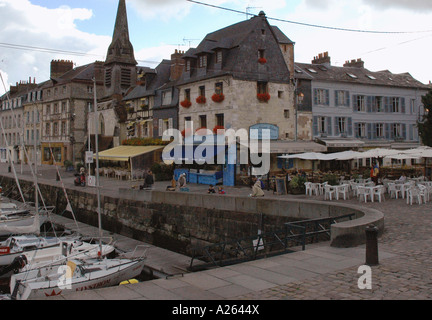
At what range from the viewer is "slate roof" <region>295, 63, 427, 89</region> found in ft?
101

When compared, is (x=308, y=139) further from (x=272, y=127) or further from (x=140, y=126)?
(x=140, y=126)

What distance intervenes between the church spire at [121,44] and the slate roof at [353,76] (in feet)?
59.5

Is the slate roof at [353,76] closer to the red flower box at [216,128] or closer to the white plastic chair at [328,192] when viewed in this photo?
the red flower box at [216,128]

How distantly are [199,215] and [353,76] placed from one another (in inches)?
876

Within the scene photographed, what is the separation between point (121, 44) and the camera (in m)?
40.7

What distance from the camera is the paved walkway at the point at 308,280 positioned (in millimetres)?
5355

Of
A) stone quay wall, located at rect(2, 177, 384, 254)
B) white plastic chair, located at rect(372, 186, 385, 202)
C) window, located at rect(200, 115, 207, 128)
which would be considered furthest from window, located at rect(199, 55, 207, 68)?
white plastic chair, located at rect(372, 186, 385, 202)

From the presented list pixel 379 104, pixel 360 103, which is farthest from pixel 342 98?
pixel 379 104

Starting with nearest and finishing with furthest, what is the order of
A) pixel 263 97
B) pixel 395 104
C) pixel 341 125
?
pixel 263 97
pixel 341 125
pixel 395 104

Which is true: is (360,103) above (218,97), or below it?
above

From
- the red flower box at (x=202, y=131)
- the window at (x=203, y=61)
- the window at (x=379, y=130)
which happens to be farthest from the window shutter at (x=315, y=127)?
the window at (x=203, y=61)

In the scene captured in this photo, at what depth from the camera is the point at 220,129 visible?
25.6m

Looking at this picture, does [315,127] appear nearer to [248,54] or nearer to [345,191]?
[248,54]

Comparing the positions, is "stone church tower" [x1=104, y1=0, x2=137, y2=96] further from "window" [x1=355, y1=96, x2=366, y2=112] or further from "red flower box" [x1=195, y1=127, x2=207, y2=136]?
"window" [x1=355, y1=96, x2=366, y2=112]
